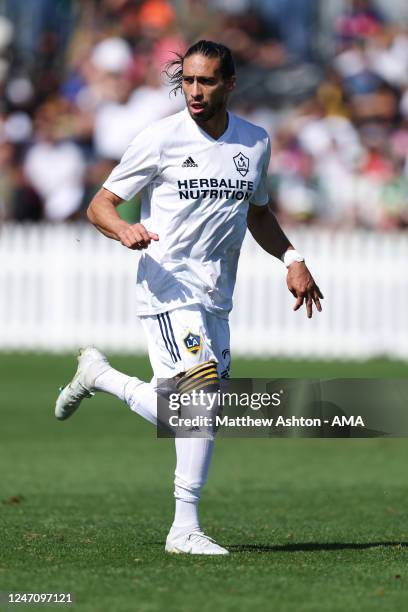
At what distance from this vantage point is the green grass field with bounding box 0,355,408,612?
6250 millimetres

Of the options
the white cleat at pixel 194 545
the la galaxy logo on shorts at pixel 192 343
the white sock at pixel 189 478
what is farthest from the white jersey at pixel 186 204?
the white cleat at pixel 194 545

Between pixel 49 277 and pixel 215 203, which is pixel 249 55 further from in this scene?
pixel 215 203

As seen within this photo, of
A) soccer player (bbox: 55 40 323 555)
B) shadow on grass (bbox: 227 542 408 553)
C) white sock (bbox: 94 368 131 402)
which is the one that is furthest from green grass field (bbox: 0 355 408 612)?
white sock (bbox: 94 368 131 402)

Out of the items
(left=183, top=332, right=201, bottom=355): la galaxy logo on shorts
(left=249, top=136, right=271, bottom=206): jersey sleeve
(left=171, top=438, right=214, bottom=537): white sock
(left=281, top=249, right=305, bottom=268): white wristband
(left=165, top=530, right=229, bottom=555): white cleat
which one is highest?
(left=249, top=136, right=271, bottom=206): jersey sleeve

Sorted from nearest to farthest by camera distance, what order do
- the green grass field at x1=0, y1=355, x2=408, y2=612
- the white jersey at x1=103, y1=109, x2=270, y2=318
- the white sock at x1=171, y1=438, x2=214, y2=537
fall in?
the green grass field at x1=0, y1=355, x2=408, y2=612
the white sock at x1=171, y1=438, x2=214, y2=537
the white jersey at x1=103, y1=109, x2=270, y2=318

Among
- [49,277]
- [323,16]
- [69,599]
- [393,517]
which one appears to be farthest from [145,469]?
[323,16]

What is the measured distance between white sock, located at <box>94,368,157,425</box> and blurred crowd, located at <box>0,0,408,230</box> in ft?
41.4

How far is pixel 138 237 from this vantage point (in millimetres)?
7016

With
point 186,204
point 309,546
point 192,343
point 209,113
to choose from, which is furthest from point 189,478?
point 209,113

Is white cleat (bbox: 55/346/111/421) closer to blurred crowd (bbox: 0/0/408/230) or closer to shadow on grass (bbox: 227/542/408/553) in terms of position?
shadow on grass (bbox: 227/542/408/553)

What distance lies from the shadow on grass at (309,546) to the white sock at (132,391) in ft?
2.63

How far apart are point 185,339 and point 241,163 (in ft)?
3.17

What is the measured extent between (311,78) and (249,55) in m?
1.26

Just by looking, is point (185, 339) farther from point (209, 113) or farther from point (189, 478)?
point (209, 113)
